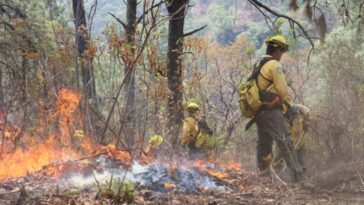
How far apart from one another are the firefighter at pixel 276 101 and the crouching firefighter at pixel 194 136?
198cm

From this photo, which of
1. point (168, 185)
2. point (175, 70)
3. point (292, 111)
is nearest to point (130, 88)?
point (175, 70)

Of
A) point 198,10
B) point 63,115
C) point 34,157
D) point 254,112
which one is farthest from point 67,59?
point 198,10

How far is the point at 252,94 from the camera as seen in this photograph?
6980 millimetres

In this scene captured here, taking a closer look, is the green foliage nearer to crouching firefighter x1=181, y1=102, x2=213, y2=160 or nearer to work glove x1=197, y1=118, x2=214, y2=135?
crouching firefighter x1=181, y1=102, x2=213, y2=160

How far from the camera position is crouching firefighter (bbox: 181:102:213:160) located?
29.3 feet

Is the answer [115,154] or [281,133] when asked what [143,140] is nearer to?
[115,154]

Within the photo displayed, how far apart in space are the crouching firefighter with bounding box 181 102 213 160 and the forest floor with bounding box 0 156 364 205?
2562 millimetres

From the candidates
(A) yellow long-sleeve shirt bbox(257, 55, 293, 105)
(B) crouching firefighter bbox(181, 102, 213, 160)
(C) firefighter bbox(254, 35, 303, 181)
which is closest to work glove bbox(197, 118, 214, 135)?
(B) crouching firefighter bbox(181, 102, 213, 160)

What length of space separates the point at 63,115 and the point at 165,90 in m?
1.50

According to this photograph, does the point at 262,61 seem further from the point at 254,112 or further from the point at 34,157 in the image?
the point at 34,157

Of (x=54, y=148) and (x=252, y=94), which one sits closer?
(x=252, y=94)

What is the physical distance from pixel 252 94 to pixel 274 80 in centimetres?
35

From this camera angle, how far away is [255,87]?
22.9 ft

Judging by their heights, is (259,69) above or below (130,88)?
above
